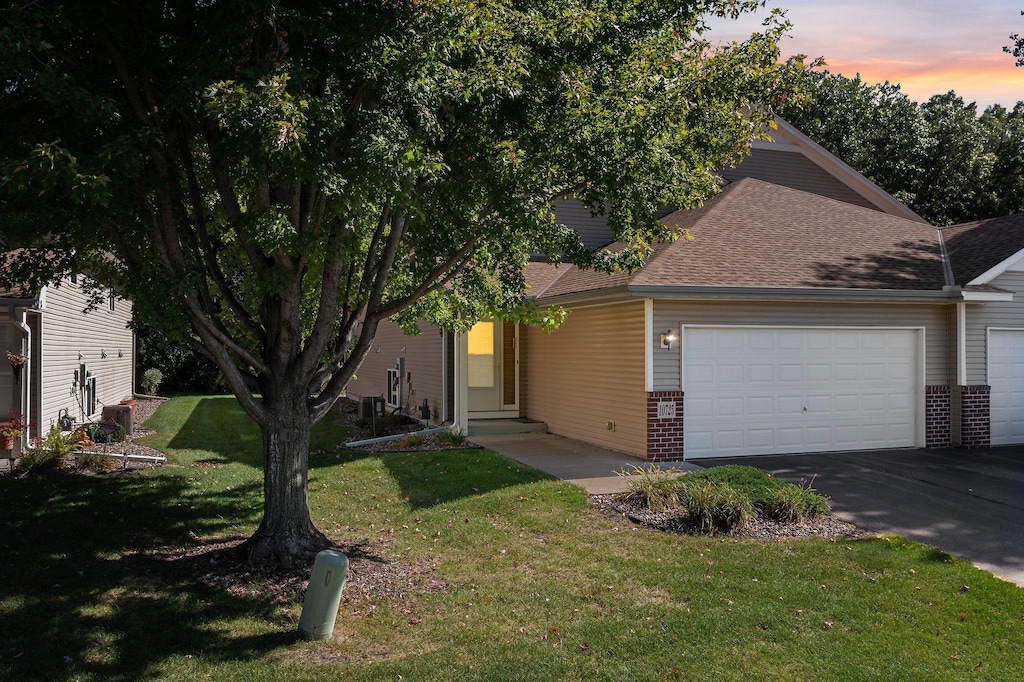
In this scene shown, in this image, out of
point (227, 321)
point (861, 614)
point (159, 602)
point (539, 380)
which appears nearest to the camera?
point (861, 614)

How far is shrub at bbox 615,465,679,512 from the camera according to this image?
9.30m

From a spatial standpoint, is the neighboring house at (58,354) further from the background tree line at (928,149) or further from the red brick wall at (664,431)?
the background tree line at (928,149)

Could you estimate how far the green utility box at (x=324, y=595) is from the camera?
5902 millimetres

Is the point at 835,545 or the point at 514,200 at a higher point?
the point at 514,200

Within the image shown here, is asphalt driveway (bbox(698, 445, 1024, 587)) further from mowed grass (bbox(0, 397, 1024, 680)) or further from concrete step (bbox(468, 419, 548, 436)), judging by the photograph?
concrete step (bbox(468, 419, 548, 436))

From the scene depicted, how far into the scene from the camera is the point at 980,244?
15891mm

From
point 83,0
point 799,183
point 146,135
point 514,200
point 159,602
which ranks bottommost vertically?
point 159,602

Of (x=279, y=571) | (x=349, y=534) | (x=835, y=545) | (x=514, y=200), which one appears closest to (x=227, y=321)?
(x=349, y=534)

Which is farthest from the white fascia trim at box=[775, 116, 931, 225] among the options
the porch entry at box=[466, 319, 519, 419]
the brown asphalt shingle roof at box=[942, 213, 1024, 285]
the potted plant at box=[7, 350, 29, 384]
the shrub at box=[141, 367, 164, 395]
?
the shrub at box=[141, 367, 164, 395]

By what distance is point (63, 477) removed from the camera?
1151 centimetres

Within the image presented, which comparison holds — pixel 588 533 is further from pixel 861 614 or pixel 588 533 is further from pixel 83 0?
pixel 83 0

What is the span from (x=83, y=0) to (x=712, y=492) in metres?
7.93

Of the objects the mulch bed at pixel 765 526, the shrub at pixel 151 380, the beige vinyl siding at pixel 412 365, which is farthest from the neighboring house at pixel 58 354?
the mulch bed at pixel 765 526

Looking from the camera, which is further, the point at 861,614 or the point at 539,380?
the point at 539,380
